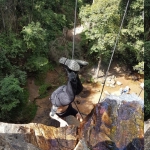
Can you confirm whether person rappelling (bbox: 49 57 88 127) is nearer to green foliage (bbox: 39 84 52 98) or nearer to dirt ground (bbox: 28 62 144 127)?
dirt ground (bbox: 28 62 144 127)

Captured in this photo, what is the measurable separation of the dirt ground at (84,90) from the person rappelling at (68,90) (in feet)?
20.9

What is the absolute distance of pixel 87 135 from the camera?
13.7ft

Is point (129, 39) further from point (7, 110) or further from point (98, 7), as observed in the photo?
point (7, 110)

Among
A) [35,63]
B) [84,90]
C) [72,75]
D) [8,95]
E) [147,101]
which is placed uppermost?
[72,75]

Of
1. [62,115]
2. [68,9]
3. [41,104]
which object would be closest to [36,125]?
[62,115]

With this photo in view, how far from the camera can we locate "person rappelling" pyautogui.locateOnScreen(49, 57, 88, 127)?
4152 millimetres

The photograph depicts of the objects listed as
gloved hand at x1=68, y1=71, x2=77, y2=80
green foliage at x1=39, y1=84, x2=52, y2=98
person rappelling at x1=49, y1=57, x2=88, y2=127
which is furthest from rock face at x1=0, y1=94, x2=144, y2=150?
green foliage at x1=39, y1=84, x2=52, y2=98

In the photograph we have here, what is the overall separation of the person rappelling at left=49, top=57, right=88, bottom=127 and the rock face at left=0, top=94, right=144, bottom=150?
63 cm

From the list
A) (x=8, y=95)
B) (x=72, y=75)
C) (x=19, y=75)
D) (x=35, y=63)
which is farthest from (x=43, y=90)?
(x=72, y=75)

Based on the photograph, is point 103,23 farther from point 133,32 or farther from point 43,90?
point 43,90

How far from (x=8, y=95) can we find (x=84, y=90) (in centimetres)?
616

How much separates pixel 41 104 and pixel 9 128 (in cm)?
904

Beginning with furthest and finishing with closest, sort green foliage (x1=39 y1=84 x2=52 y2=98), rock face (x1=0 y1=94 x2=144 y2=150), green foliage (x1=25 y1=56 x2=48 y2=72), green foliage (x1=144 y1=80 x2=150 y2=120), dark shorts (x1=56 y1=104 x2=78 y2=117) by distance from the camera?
green foliage (x1=39 y1=84 x2=52 y2=98) → green foliage (x1=25 y1=56 x2=48 y2=72) → green foliage (x1=144 y1=80 x2=150 y2=120) → dark shorts (x1=56 y1=104 x2=78 y2=117) → rock face (x1=0 y1=94 x2=144 y2=150)

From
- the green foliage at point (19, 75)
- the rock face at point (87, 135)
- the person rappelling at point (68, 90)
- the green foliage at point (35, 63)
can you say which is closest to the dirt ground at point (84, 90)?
the green foliage at point (35, 63)
